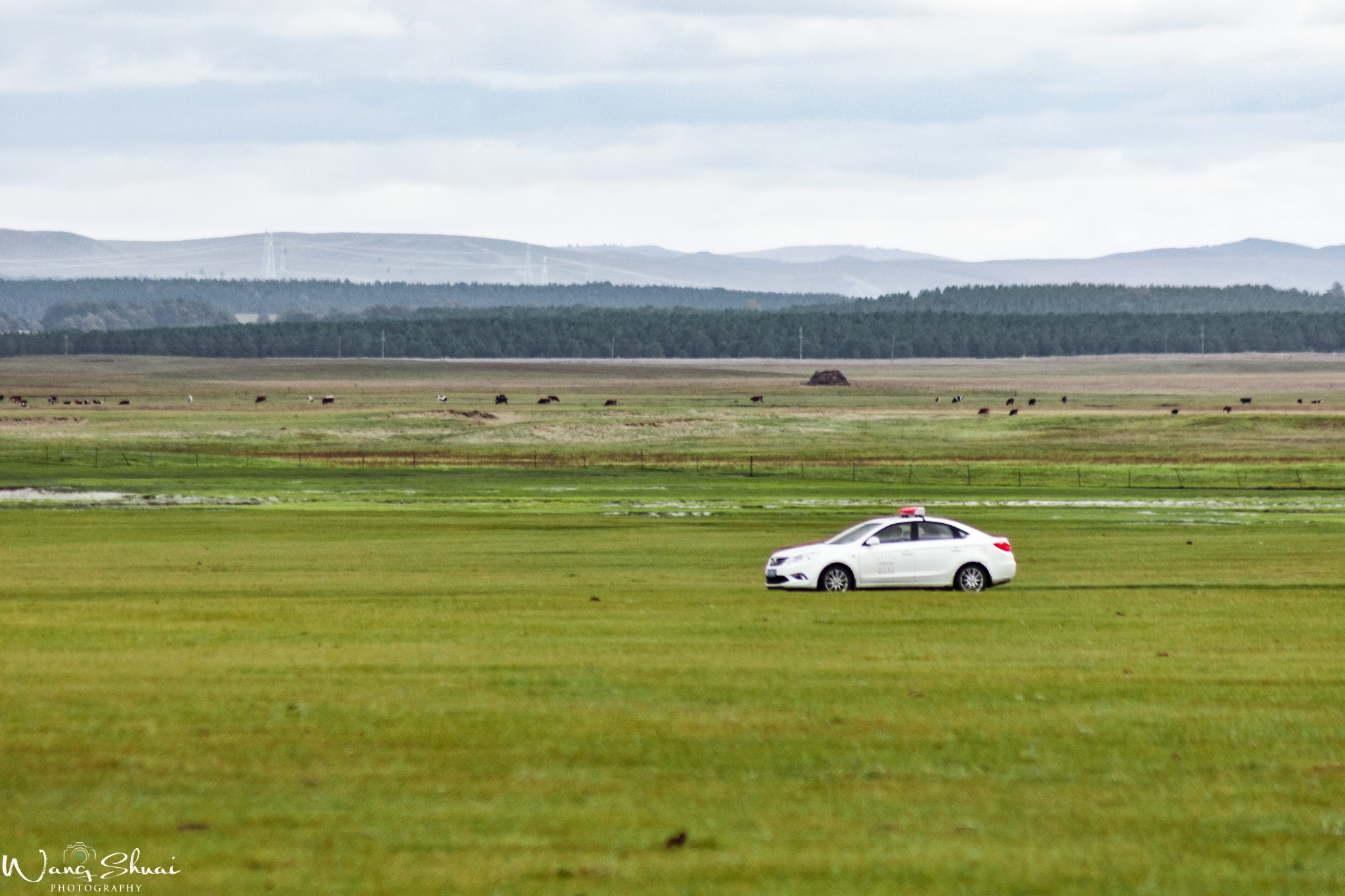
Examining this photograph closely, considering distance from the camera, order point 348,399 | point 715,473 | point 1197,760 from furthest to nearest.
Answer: point 348,399 < point 715,473 < point 1197,760

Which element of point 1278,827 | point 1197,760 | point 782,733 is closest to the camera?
point 1278,827

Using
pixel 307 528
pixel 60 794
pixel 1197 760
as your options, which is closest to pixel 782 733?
pixel 1197 760

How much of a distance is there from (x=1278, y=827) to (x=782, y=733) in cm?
488

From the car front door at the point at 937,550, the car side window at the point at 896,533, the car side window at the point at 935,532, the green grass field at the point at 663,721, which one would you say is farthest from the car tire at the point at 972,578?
the car side window at the point at 896,533

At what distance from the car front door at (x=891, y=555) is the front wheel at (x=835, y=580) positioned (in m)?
0.31

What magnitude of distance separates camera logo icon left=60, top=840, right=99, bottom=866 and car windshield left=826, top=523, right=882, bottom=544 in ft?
67.4

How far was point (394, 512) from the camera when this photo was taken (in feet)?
192

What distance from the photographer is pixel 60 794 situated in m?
13.1

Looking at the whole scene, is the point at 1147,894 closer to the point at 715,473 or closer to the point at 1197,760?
the point at 1197,760

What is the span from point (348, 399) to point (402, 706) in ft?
520

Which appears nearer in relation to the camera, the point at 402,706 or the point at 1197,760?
the point at 1197,760

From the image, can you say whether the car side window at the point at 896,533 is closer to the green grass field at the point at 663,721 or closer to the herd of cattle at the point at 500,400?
the green grass field at the point at 663,721
